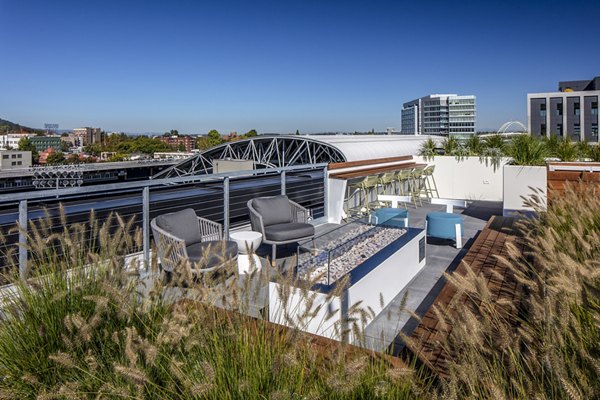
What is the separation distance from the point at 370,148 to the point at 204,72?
3435 centimetres

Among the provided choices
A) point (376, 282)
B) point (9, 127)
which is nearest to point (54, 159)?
point (9, 127)

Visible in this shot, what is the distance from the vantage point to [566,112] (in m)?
49.9

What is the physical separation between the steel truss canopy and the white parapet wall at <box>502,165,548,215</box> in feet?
58.9

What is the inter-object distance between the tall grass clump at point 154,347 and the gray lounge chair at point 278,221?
3.02 metres

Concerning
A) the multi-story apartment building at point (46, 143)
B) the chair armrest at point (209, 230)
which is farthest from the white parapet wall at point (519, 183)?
the multi-story apartment building at point (46, 143)

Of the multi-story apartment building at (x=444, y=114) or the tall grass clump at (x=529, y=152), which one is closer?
the tall grass clump at (x=529, y=152)

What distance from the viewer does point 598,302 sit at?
5.09ft

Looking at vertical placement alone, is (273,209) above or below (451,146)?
below

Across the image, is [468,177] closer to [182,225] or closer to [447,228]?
[447,228]

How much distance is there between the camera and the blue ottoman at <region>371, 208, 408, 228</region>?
5250mm

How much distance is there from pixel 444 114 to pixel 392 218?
118m

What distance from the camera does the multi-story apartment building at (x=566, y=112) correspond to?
4834 cm

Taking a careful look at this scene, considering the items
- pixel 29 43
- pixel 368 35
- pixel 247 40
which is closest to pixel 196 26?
pixel 247 40

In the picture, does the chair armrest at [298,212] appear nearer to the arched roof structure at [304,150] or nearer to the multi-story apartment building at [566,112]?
the arched roof structure at [304,150]
